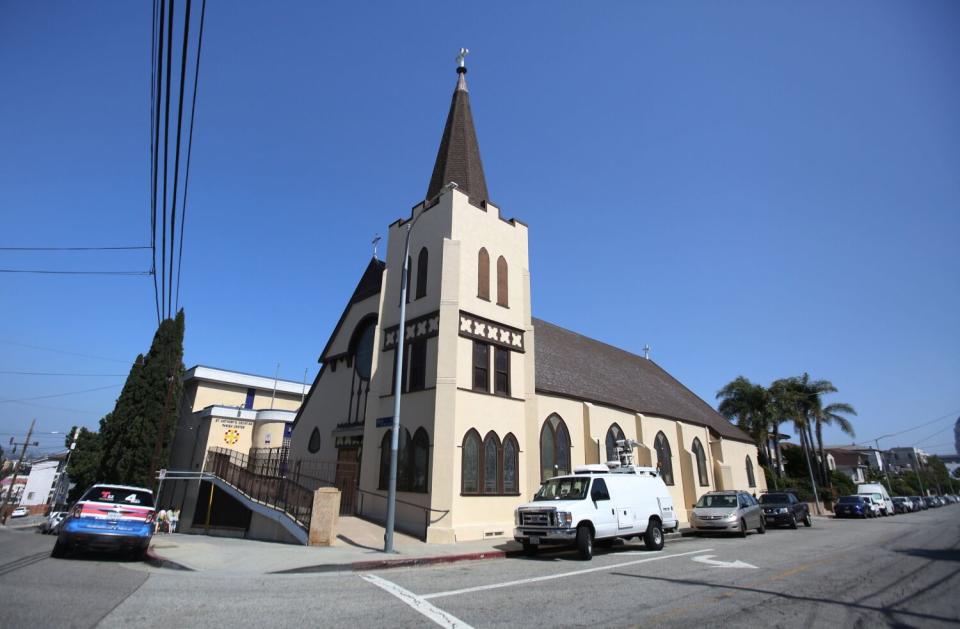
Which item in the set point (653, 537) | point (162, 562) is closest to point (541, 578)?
point (653, 537)

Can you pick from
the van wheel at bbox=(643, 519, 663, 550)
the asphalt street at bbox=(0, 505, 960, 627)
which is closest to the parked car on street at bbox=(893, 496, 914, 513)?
the asphalt street at bbox=(0, 505, 960, 627)

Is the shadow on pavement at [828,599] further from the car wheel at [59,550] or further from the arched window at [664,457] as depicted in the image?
the arched window at [664,457]

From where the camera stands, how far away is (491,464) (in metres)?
17.5

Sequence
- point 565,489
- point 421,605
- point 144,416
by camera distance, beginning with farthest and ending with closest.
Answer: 1. point 144,416
2. point 565,489
3. point 421,605

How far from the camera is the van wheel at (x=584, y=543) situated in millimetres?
12008

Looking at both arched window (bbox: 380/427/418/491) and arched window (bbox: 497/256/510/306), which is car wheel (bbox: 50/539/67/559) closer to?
arched window (bbox: 380/427/418/491)

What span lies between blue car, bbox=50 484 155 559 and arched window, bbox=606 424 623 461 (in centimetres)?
1816

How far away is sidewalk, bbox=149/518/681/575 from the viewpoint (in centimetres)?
1063

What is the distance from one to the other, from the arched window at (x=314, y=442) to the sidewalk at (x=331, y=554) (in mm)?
8813

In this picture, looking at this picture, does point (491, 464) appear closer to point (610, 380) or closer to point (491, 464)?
point (491, 464)

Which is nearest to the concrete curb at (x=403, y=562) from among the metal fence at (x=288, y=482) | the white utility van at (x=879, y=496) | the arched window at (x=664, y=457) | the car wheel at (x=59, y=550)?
the metal fence at (x=288, y=482)

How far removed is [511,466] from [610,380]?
11628 mm

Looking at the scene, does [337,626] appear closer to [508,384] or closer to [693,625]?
[693,625]

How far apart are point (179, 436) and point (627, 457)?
33.7 m
